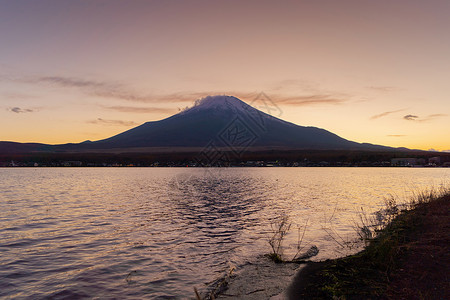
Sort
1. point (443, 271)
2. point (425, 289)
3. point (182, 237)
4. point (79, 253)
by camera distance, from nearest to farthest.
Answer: point (425, 289) → point (443, 271) → point (79, 253) → point (182, 237)

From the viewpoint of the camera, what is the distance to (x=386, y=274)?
32.8 ft

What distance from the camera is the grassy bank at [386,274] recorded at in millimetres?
8742

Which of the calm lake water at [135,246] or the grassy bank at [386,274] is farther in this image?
the calm lake water at [135,246]

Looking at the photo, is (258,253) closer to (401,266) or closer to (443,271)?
(401,266)

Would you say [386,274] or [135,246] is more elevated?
[386,274]

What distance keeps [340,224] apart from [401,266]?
40.4 ft

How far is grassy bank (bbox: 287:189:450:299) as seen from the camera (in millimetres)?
8742

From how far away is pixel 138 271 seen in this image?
42.7 feet

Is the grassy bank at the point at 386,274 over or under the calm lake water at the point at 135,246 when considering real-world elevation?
over

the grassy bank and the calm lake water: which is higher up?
the grassy bank

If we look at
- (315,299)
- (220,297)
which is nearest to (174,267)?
(220,297)

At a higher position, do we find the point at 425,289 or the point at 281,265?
the point at 425,289

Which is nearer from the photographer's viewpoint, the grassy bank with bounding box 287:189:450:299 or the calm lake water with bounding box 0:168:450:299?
the grassy bank with bounding box 287:189:450:299

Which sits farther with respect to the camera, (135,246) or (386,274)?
(135,246)
